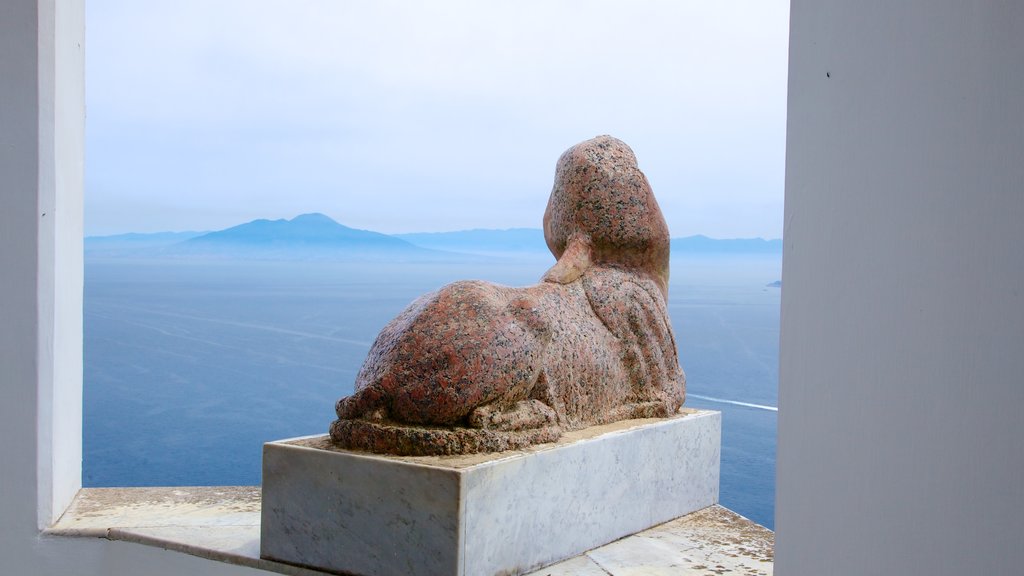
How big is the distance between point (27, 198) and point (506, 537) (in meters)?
2.51

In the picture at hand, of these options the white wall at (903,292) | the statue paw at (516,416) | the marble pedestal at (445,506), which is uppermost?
the white wall at (903,292)

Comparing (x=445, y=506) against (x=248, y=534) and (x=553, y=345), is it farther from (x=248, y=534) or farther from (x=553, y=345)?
(x=248, y=534)

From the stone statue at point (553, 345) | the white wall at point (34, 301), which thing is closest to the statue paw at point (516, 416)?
the stone statue at point (553, 345)

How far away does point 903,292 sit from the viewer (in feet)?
5.72

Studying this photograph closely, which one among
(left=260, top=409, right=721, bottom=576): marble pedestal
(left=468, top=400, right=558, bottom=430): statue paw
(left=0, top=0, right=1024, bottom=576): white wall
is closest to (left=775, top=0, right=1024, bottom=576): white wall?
(left=0, top=0, right=1024, bottom=576): white wall

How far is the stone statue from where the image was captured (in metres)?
3.38

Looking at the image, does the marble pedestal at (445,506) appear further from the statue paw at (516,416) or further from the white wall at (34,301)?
the white wall at (34,301)

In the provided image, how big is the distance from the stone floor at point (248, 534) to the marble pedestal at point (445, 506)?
0.39ft

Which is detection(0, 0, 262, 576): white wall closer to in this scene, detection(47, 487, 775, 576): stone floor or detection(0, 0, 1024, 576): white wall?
detection(47, 487, 775, 576): stone floor

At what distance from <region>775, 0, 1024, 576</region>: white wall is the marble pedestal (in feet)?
4.37

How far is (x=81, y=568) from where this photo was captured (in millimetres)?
4141

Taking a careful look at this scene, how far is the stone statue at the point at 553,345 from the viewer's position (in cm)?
Answer: 338

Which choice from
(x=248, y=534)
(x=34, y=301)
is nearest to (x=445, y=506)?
(x=248, y=534)

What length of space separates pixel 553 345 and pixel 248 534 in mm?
1524
